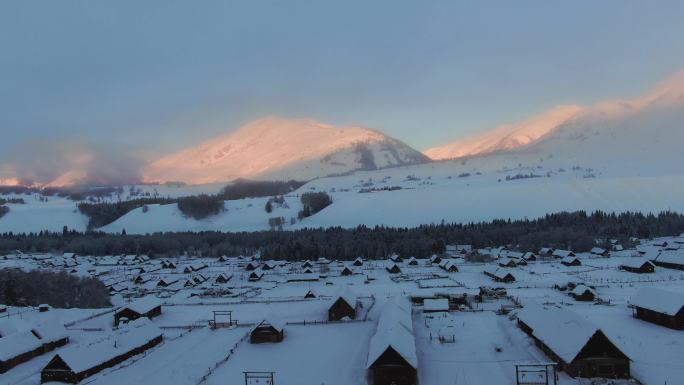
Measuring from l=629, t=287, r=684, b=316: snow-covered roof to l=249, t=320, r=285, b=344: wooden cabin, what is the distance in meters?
21.5

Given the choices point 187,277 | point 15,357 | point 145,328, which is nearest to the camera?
point 15,357

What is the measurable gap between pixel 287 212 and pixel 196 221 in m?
30.0

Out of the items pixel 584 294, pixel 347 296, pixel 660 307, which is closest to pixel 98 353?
pixel 347 296

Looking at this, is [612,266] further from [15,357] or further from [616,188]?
[616,188]

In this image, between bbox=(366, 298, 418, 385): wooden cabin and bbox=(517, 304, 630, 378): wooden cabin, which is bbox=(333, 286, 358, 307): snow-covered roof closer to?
bbox=(366, 298, 418, 385): wooden cabin

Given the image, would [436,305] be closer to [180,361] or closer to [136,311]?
[180,361]

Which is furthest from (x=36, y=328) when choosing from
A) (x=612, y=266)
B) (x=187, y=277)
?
(x=612, y=266)

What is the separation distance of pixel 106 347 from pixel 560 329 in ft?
75.8

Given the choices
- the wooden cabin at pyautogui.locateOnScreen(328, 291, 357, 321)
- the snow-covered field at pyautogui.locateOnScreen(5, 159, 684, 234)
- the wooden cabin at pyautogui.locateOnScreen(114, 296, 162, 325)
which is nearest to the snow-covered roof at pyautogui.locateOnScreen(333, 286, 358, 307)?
the wooden cabin at pyautogui.locateOnScreen(328, 291, 357, 321)

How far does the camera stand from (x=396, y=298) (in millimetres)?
35219

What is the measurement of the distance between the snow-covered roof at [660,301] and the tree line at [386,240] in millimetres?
54382

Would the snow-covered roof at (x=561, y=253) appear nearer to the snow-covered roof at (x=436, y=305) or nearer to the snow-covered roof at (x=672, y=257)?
the snow-covered roof at (x=672, y=257)

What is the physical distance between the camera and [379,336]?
25.7m

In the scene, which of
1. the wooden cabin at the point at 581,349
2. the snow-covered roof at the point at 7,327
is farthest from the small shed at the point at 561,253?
the snow-covered roof at the point at 7,327
